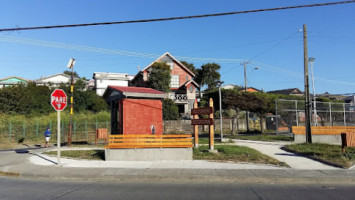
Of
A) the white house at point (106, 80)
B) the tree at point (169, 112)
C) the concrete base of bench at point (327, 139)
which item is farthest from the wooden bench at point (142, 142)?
the white house at point (106, 80)

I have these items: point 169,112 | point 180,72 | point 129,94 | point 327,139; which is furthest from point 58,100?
point 180,72

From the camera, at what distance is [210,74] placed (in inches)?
1973

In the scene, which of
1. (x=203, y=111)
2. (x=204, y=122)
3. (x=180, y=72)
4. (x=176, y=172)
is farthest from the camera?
(x=180, y=72)

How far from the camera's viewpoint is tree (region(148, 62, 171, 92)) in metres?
36.9

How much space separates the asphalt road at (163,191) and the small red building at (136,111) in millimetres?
8793

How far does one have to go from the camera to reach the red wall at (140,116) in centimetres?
1689

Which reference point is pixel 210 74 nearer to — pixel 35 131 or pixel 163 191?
pixel 35 131

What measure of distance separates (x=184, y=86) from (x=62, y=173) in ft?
102

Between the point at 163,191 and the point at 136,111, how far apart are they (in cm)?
1048

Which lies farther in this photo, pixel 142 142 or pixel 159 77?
pixel 159 77

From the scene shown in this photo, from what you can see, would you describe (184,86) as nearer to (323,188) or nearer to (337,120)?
(337,120)

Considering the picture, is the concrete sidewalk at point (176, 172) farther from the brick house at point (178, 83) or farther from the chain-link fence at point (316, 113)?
the brick house at point (178, 83)

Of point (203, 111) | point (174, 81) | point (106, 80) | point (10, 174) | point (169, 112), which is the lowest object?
point (10, 174)

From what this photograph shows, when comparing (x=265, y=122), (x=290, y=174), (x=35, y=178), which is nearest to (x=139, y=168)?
(x=35, y=178)
